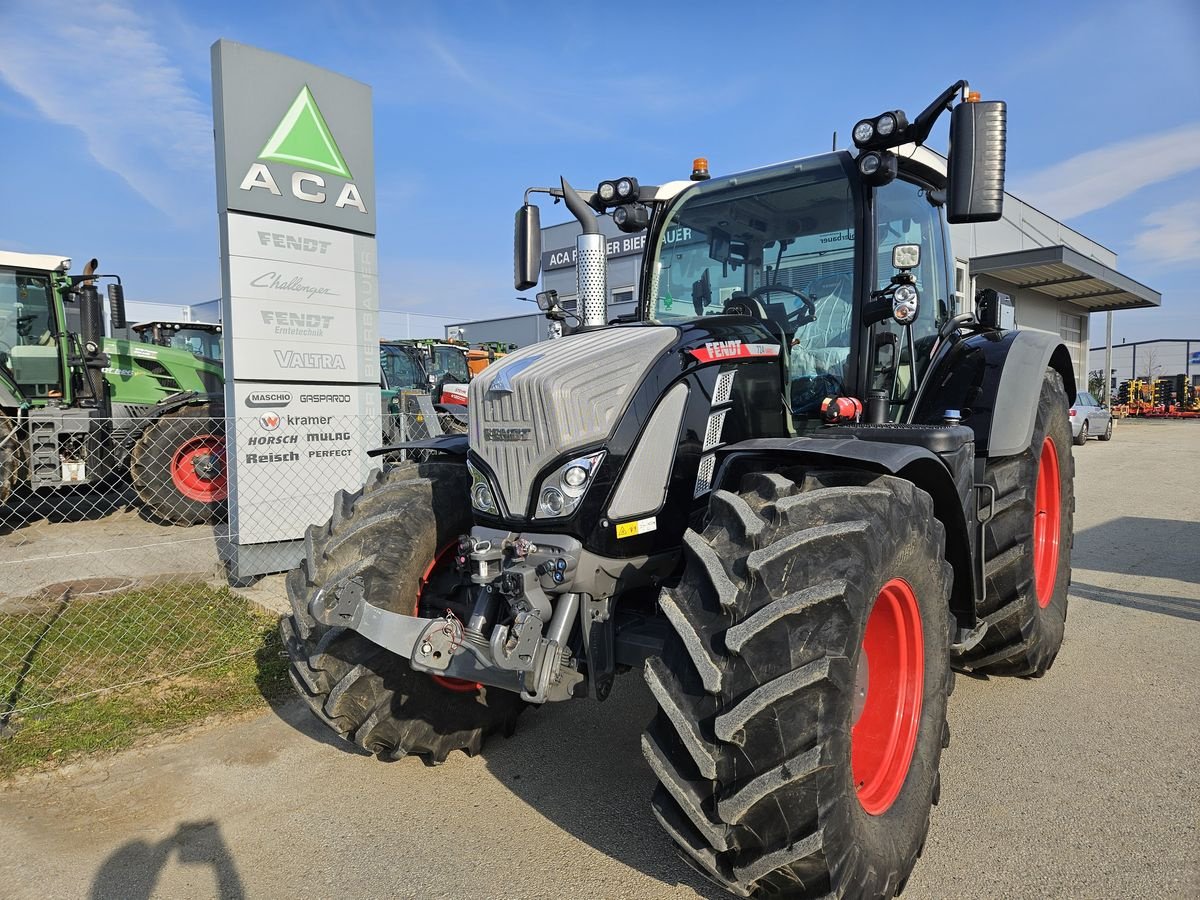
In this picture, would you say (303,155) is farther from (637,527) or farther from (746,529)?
(746,529)

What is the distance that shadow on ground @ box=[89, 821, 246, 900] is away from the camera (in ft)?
8.14

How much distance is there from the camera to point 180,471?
900 cm

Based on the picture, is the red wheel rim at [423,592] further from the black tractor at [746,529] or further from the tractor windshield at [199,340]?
the tractor windshield at [199,340]

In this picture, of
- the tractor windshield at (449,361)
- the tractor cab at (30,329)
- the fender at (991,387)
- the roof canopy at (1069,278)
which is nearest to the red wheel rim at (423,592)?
the fender at (991,387)

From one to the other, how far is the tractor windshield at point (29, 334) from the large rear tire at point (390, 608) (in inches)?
323

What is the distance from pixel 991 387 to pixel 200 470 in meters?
8.20

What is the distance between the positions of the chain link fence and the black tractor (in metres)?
1.18

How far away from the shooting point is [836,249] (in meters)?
3.49

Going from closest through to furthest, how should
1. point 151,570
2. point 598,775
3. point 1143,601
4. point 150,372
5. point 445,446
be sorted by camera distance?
point 598,775, point 445,446, point 1143,601, point 151,570, point 150,372

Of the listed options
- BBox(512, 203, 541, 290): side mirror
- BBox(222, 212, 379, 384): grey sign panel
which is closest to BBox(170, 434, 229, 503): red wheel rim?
BBox(222, 212, 379, 384): grey sign panel

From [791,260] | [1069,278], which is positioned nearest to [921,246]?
[791,260]

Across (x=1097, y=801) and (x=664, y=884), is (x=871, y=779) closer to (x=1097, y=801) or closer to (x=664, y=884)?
(x=664, y=884)

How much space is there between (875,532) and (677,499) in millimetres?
712

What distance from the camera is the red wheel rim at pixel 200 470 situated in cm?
877
